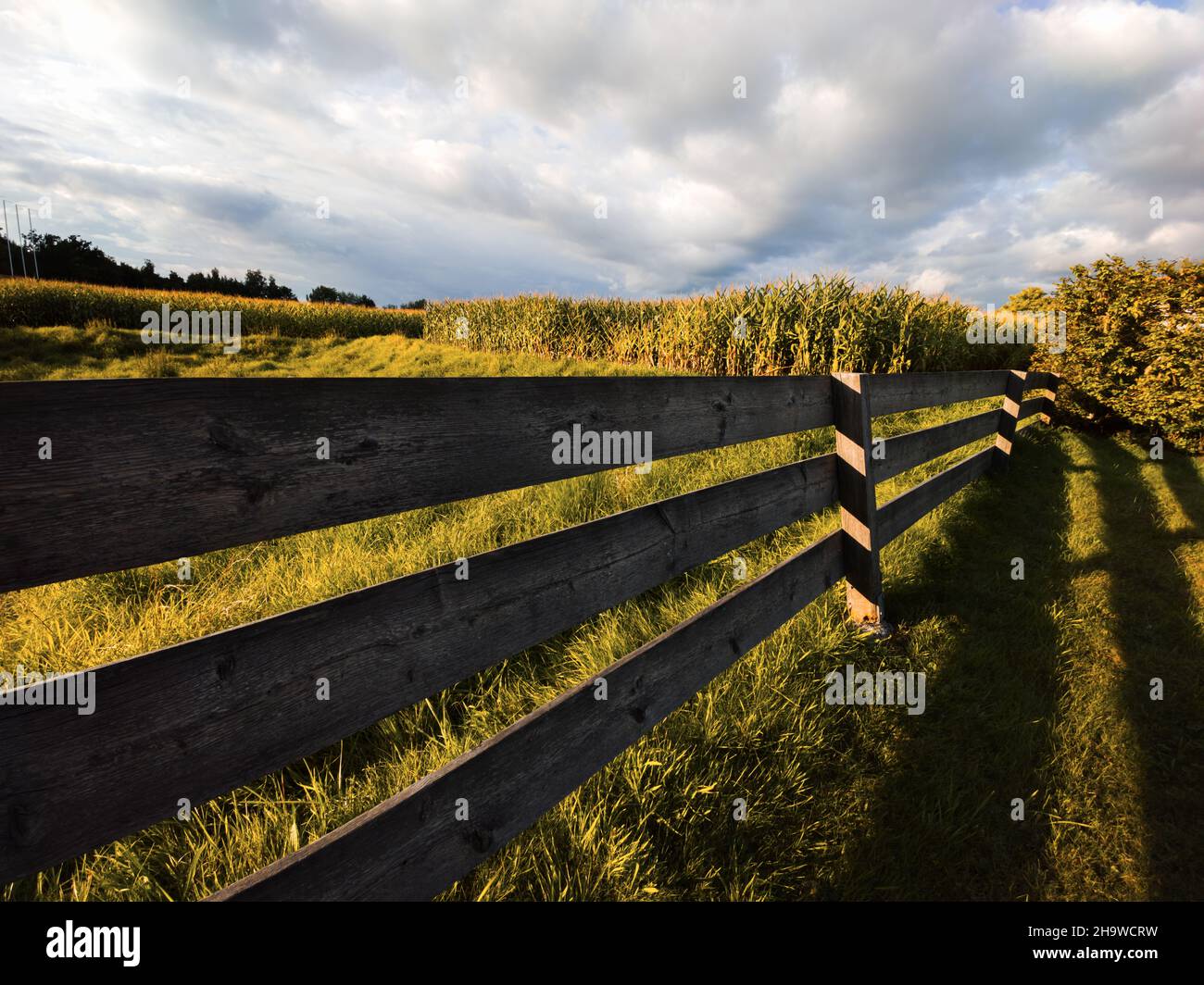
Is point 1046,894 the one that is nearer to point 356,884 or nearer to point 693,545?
point 693,545

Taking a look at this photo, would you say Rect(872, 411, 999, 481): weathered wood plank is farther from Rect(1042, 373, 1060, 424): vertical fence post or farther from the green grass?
Rect(1042, 373, 1060, 424): vertical fence post

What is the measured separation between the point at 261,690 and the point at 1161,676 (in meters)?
4.91

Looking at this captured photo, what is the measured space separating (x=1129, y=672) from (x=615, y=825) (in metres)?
3.59

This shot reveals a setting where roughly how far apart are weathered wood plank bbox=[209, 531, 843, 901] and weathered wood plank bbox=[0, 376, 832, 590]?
26.5 inches

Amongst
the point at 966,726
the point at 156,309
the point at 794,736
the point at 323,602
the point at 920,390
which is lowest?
the point at 966,726

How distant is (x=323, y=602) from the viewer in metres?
1.16

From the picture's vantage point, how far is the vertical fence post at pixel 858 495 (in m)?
3.36

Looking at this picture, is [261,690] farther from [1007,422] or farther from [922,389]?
[1007,422]

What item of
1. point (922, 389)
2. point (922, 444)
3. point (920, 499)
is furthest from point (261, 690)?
point (922, 444)

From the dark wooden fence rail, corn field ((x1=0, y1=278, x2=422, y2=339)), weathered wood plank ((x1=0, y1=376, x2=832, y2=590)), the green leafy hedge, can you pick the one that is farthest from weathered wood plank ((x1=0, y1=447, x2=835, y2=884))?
corn field ((x1=0, y1=278, x2=422, y2=339))

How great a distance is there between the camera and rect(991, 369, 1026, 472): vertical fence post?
736 centimetres

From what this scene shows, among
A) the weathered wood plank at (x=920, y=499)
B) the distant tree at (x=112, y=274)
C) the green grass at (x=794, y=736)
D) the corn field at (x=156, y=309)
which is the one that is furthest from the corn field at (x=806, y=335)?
the distant tree at (x=112, y=274)

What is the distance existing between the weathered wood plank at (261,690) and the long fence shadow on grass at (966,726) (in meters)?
1.62
